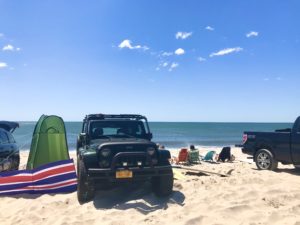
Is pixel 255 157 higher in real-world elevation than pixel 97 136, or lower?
lower

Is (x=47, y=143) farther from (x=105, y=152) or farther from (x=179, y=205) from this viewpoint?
(x=179, y=205)

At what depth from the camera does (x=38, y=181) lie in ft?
31.2

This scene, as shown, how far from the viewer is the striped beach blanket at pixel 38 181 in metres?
9.45

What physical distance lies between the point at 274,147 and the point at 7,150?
9.10 metres

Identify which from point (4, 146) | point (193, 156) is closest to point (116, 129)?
point (4, 146)

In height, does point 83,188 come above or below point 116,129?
below

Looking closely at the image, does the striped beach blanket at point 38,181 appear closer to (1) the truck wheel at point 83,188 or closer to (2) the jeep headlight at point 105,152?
(1) the truck wheel at point 83,188

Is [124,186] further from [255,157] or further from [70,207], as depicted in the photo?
[255,157]

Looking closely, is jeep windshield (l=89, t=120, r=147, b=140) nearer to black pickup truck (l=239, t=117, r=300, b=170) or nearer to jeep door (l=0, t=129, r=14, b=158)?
jeep door (l=0, t=129, r=14, b=158)

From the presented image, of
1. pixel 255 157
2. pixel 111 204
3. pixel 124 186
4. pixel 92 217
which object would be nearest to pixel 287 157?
pixel 255 157

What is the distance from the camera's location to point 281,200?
7.54m

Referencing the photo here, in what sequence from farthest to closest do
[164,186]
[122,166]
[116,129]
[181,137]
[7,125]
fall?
[181,137]
[7,125]
[116,129]
[164,186]
[122,166]

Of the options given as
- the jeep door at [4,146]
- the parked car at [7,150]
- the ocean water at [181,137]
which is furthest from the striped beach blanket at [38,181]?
the ocean water at [181,137]

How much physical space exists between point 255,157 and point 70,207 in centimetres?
795
